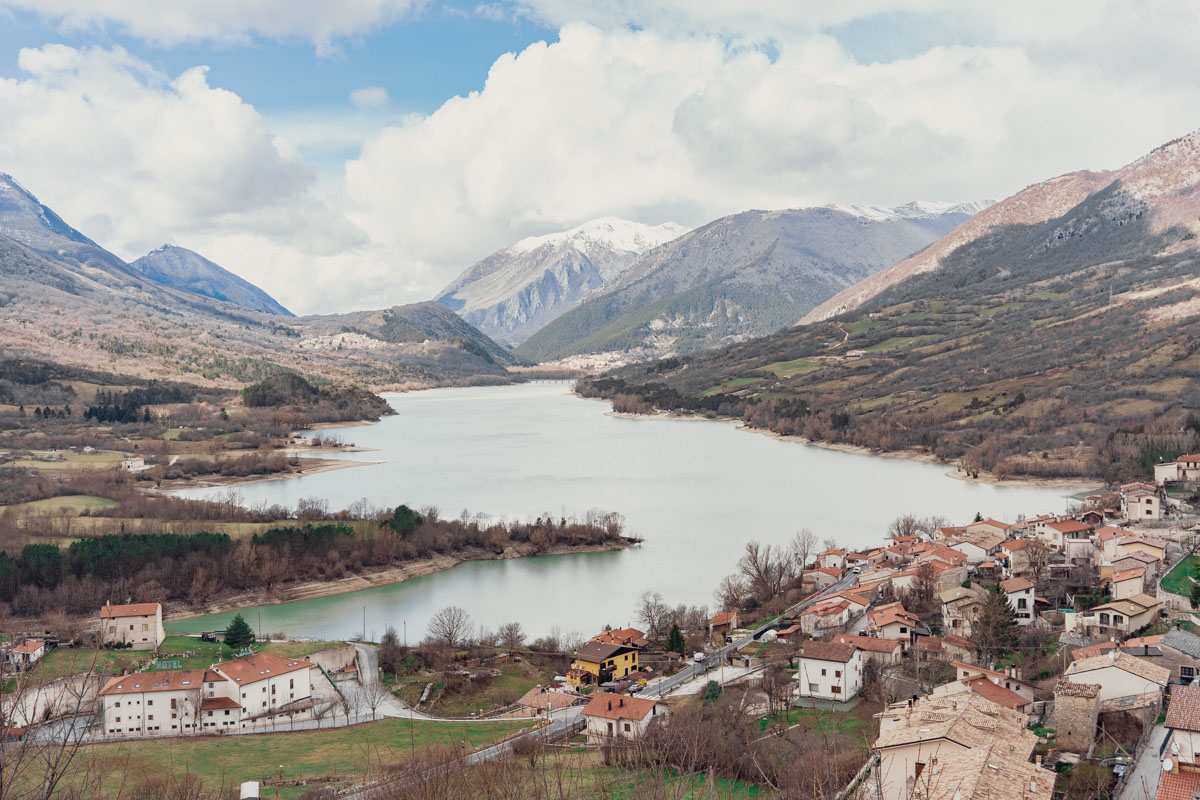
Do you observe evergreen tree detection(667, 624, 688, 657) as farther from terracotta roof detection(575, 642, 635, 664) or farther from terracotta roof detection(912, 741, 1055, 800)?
terracotta roof detection(912, 741, 1055, 800)

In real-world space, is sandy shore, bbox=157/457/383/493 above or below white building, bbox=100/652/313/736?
above

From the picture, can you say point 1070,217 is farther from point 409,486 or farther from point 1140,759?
point 1140,759

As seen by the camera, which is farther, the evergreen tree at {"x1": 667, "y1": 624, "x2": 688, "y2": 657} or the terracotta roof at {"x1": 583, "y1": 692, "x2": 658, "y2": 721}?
the evergreen tree at {"x1": 667, "y1": 624, "x2": 688, "y2": 657}

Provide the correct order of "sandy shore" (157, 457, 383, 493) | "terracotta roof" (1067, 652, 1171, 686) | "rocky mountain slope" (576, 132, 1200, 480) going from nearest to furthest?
"terracotta roof" (1067, 652, 1171, 686) → "sandy shore" (157, 457, 383, 493) → "rocky mountain slope" (576, 132, 1200, 480)

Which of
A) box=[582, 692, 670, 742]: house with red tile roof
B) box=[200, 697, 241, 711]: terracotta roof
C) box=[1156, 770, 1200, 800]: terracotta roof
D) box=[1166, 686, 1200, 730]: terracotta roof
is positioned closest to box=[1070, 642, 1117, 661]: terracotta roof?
box=[1166, 686, 1200, 730]: terracotta roof

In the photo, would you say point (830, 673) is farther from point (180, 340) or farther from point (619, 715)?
point (180, 340)

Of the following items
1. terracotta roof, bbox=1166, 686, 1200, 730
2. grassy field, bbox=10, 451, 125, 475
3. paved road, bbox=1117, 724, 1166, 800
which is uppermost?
grassy field, bbox=10, 451, 125, 475
